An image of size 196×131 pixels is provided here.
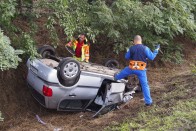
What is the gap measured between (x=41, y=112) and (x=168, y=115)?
3.05m

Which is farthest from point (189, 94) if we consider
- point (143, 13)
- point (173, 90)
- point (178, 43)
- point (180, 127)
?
point (178, 43)

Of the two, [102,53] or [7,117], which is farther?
[102,53]

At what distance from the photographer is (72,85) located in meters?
6.81

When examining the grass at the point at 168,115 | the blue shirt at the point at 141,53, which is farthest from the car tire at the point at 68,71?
the blue shirt at the point at 141,53

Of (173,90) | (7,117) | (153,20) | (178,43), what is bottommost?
(7,117)

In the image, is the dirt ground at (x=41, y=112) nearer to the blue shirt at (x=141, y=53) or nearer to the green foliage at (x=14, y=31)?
the blue shirt at (x=141, y=53)

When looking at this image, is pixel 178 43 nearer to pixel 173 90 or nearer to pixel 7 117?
pixel 173 90

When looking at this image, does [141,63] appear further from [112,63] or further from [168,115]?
[112,63]

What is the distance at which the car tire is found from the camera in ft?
21.4

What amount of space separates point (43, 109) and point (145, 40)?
12.4 feet

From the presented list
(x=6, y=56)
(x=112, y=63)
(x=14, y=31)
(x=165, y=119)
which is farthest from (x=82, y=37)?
(x=6, y=56)

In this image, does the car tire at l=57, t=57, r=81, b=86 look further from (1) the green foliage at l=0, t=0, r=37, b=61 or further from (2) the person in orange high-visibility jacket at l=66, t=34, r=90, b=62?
(2) the person in orange high-visibility jacket at l=66, t=34, r=90, b=62

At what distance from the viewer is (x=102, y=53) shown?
10664 mm

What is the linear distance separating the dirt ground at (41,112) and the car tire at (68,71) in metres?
0.93
